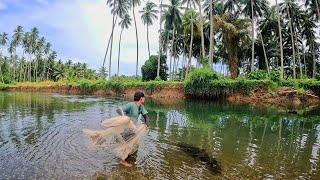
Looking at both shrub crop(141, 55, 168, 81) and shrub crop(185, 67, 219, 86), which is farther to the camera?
shrub crop(141, 55, 168, 81)

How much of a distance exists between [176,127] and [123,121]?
353 inches

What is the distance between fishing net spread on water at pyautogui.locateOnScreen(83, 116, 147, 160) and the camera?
9461 mm

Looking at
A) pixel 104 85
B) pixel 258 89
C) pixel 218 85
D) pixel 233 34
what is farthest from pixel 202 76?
pixel 104 85

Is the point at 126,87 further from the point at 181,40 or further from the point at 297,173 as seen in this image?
the point at 297,173

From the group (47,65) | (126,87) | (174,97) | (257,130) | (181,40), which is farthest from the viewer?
(47,65)

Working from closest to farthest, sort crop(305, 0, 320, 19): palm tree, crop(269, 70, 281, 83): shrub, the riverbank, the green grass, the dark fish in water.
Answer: the dark fish in water
the riverbank
the green grass
crop(269, 70, 281, 83): shrub
crop(305, 0, 320, 19): palm tree

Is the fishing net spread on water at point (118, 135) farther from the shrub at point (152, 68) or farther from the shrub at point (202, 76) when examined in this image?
the shrub at point (152, 68)

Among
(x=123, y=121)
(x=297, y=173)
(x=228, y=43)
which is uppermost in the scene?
(x=228, y=43)

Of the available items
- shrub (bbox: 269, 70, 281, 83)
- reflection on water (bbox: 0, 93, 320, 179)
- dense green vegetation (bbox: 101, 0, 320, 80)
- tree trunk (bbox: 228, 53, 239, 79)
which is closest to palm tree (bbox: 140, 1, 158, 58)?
dense green vegetation (bbox: 101, 0, 320, 80)

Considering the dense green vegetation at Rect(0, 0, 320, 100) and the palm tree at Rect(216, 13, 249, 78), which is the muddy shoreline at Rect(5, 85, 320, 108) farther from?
the palm tree at Rect(216, 13, 249, 78)

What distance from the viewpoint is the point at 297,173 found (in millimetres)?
9422

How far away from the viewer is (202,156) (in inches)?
437

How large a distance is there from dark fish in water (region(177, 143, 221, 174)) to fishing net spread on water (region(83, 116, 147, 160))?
2.20 m

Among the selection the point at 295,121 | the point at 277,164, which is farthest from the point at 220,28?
the point at 277,164
